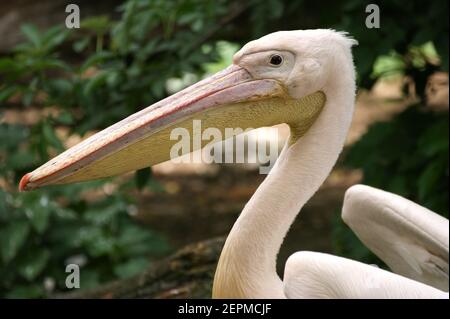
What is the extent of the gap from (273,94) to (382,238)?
0.73 m

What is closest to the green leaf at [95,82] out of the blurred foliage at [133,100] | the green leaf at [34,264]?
the blurred foliage at [133,100]

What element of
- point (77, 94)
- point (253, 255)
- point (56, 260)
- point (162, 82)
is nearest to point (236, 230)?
point (253, 255)

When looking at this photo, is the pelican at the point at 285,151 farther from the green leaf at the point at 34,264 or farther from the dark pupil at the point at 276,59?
the green leaf at the point at 34,264

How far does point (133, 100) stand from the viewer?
4.22m

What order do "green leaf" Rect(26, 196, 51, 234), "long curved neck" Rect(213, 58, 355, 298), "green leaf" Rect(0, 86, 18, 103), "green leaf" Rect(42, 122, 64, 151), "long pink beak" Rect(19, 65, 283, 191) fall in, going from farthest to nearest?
1. "green leaf" Rect(26, 196, 51, 234)
2. "green leaf" Rect(42, 122, 64, 151)
3. "green leaf" Rect(0, 86, 18, 103)
4. "long curved neck" Rect(213, 58, 355, 298)
5. "long pink beak" Rect(19, 65, 283, 191)

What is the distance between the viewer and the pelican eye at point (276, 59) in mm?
2686

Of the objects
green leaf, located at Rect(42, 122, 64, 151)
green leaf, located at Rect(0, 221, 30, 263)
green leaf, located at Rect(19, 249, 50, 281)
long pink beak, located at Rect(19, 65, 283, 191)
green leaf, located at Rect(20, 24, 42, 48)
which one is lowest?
green leaf, located at Rect(19, 249, 50, 281)

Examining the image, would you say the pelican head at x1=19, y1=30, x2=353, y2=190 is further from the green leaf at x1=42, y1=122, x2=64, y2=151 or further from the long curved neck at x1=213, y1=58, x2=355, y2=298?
the green leaf at x1=42, y1=122, x2=64, y2=151

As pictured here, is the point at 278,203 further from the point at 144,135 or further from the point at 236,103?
the point at 144,135

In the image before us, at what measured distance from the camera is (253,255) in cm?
273

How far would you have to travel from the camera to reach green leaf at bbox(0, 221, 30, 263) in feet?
16.0

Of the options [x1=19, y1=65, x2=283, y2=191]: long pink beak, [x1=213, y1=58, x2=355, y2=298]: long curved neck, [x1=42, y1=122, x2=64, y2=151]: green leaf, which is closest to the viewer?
[x1=19, y1=65, x2=283, y2=191]: long pink beak

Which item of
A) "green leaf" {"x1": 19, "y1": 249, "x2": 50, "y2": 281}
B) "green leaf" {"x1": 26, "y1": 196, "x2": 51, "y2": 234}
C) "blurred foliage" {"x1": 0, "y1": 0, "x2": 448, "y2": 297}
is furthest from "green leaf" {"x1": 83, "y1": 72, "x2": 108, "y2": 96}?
"green leaf" {"x1": 19, "y1": 249, "x2": 50, "y2": 281}
